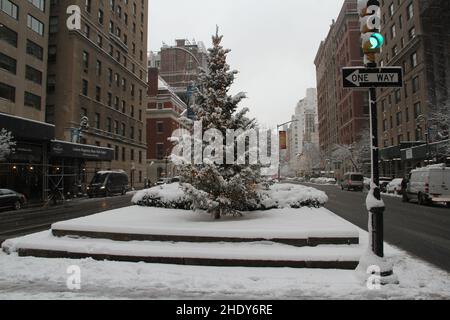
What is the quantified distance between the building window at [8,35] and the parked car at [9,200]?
1867 cm

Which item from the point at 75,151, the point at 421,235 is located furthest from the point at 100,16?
the point at 421,235

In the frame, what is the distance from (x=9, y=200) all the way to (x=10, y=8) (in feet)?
73.7

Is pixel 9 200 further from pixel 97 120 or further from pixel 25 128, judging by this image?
pixel 97 120

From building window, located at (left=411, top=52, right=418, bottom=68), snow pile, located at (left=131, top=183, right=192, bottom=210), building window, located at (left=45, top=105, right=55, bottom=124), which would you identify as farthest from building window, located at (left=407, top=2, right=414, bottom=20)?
building window, located at (left=45, top=105, right=55, bottom=124)

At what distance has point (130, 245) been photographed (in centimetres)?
816

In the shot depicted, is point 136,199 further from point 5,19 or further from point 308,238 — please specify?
point 5,19

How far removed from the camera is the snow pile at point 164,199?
1359 centimetres

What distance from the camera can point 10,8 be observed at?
3453 cm

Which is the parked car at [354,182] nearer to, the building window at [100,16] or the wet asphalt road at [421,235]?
the wet asphalt road at [421,235]

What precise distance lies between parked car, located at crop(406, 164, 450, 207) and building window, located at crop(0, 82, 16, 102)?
35.8 metres

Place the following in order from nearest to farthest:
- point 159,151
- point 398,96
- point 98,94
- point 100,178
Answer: point 100,178
point 98,94
point 398,96
point 159,151

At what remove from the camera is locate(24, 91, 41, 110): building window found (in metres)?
36.9
